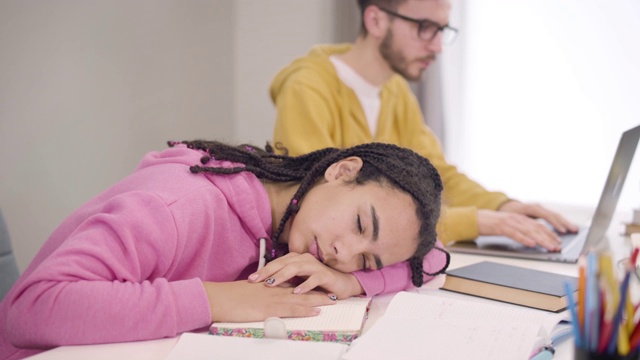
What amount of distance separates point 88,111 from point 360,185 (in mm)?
1349

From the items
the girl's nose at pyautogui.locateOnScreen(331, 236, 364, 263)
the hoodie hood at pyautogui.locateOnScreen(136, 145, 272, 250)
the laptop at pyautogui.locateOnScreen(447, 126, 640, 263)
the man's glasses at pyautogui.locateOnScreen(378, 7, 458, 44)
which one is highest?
the man's glasses at pyautogui.locateOnScreen(378, 7, 458, 44)

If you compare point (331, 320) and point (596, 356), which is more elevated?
point (596, 356)

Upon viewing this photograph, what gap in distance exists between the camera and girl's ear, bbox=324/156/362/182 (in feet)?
3.44

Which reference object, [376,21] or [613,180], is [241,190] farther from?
[376,21]

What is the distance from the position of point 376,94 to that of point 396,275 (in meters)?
1.18

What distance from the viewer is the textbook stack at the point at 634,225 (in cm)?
168

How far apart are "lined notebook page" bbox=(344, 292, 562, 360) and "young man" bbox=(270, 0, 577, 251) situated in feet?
2.78

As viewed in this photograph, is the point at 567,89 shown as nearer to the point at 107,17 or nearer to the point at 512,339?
the point at 107,17

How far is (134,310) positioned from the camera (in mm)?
778

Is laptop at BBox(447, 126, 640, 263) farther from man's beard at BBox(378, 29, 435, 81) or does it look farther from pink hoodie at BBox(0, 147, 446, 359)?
man's beard at BBox(378, 29, 435, 81)

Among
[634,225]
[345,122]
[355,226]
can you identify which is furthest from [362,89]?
[355,226]

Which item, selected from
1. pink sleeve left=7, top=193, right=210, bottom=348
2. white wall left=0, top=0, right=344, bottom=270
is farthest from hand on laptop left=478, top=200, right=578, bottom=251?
white wall left=0, top=0, right=344, bottom=270

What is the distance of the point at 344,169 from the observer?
1.07 m

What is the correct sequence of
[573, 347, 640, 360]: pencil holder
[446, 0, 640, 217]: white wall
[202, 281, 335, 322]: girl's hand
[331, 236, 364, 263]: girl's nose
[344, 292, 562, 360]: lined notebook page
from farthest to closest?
[446, 0, 640, 217]: white wall → [331, 236, 364, 263]: girl's nose → [202, 281, 335, 322]: girl's hand → [344, 292, 562, 360]: lined notebook page → [573, 347, 640, 360]: pencil holder
